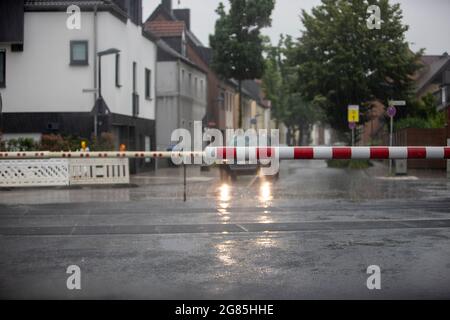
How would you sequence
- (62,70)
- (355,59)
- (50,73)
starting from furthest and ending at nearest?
(355,59)
(62,70)
(50,73)

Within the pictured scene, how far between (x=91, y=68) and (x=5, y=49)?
4.72 metres

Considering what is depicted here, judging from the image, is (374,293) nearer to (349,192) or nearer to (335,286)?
(335,286)

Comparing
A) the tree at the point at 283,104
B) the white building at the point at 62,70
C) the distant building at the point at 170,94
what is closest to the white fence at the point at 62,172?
the white building at the point at 62,70

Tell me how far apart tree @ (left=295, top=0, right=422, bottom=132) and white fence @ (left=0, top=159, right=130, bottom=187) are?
64.5 ft

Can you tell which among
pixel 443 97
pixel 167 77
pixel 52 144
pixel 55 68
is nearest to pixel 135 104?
pixel 55 68

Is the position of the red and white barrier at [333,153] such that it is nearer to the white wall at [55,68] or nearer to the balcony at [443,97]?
the white wall at [55,68]

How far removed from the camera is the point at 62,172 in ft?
70.5

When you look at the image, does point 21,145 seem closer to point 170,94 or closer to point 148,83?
point 148,83

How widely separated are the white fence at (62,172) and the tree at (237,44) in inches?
1193

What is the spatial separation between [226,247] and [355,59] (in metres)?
31.5

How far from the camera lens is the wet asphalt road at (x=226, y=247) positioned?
6.11 m

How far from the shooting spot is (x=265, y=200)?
1602 centimetres

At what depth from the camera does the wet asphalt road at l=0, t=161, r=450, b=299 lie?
20.0 ft

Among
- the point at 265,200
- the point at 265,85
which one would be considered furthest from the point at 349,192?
the point at 265,85
